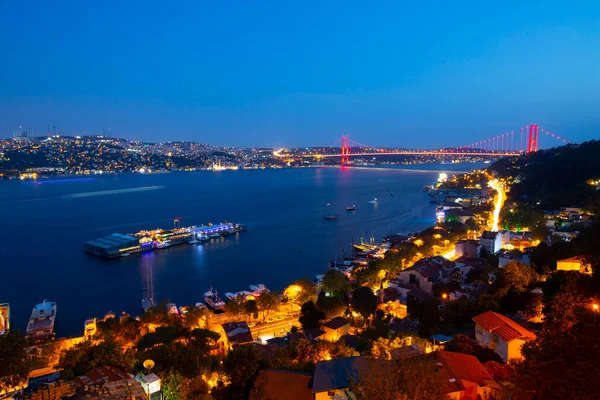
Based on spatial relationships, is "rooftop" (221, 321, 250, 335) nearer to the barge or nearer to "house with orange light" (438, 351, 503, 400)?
"house with orange light" (438, 351, 503, 400)

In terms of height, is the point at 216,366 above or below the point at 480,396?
below

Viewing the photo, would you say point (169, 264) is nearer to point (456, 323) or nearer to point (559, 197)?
point (456, 323)

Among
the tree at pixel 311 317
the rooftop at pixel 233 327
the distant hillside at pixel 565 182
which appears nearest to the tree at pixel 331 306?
the tree at pixel 311 317

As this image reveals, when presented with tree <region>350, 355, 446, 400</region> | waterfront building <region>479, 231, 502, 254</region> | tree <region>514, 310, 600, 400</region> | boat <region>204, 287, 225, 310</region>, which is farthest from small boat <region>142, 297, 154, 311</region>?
tree <region>514, 310, 600, 400</region>

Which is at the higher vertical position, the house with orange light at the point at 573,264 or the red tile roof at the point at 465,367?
the red tile roof at the point at 465,367

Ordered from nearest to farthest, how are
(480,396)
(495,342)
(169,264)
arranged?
1. (480,396)
2. (495,342)
3. (169,264)

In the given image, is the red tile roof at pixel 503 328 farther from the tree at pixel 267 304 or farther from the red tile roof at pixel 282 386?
the tree at pixel 267 304

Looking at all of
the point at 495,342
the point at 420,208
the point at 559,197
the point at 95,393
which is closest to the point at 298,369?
the point at 95,393
